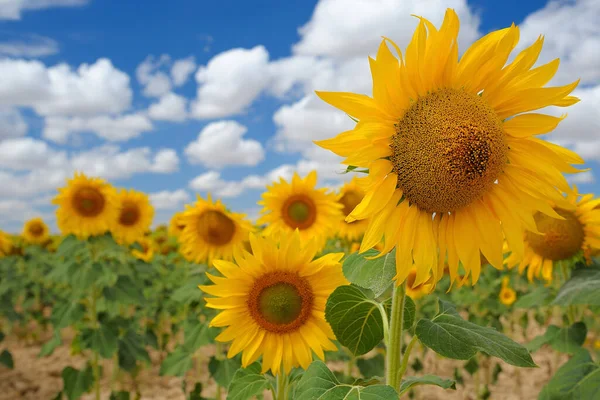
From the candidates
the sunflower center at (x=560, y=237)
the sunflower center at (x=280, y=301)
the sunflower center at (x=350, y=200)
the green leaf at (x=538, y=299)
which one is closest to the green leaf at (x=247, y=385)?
the sunflower center at (x=280, y=301)

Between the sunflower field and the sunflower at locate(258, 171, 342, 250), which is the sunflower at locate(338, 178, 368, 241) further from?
the sunflower field

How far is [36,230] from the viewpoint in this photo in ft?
31.1

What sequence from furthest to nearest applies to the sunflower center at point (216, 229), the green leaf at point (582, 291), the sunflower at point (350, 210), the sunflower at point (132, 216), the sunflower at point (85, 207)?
the sunflower at point (132, 216)
the sunflower at point (350, 210)
the sunflower at point (85, 207)
the sunflower center at point (216, 229)
the green leaf at point (582, 291)

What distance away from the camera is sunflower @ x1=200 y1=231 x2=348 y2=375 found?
226 centimetres

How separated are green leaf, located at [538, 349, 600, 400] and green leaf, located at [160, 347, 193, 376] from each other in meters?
2.46

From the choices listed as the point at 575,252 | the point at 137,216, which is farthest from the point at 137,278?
the point at 575,252

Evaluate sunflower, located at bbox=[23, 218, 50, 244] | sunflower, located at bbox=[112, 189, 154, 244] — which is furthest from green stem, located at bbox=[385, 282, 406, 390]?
sunflower, located at bbox=[23, 218, 50, 244]

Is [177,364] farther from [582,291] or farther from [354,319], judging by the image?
[582,291]

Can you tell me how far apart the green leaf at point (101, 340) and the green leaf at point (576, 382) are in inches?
123

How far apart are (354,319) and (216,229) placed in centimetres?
261

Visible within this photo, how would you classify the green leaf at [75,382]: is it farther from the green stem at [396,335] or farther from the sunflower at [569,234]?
the green stem at [396,335]

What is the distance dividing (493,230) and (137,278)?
4.38m

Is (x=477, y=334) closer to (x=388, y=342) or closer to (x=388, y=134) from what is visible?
(x=388, y=342)

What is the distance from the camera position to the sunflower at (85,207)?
4887 mm
